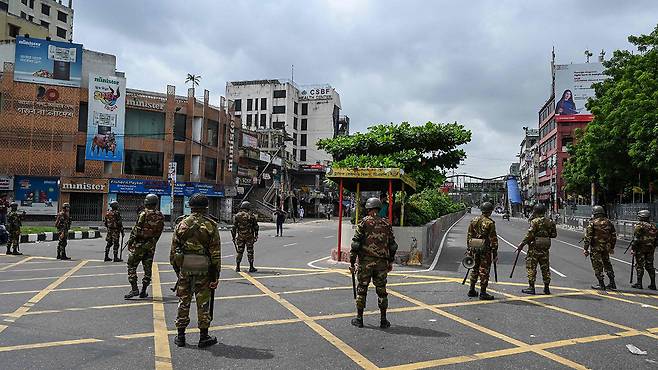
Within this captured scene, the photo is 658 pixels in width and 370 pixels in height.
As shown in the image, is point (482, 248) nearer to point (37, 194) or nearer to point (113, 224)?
point (113, 224)

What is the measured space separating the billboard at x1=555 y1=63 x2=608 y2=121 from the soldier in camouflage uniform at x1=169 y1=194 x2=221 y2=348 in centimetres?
6080

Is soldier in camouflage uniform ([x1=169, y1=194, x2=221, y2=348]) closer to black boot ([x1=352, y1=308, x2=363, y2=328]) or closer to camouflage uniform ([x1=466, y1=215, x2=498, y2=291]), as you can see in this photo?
black boot ([x1=352, y1=308, x2=363, y2=328])

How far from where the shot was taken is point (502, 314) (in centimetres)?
738

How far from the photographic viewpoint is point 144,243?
8312 mm

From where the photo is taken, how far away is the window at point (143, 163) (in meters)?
35.2

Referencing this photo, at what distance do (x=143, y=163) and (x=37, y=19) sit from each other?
106ft

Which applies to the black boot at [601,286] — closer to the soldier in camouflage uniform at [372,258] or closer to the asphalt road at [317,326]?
the asphalt road at [317,326]

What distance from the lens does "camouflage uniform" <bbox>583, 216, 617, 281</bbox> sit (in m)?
9.96

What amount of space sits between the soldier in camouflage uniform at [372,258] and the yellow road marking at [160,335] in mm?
2347

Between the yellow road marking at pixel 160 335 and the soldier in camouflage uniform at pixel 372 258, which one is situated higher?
the soldier in camouflage uniform at pixel 372 258

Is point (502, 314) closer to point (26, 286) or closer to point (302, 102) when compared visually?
point (26, 286)

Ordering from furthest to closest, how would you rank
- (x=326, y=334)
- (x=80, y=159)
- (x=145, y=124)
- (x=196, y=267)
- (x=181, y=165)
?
(x=181, y=165), (x=145, y=124), (x=80, y=159), (x=326, y=334), (x=196, y=267)

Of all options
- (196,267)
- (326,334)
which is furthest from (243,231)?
(196,267)

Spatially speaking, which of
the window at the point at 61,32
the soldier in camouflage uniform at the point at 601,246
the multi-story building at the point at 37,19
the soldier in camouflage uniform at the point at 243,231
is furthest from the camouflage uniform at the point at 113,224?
the window at the point at 61,32
